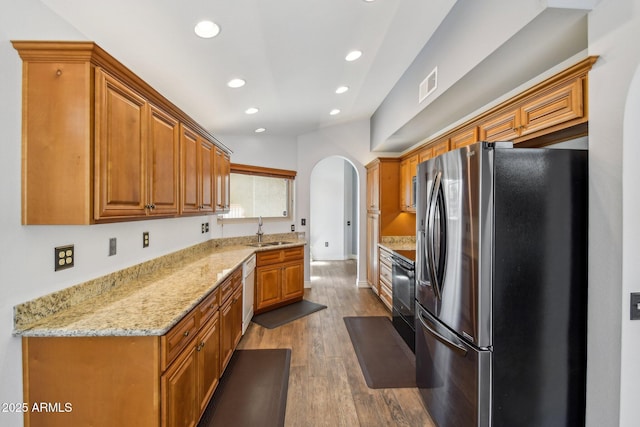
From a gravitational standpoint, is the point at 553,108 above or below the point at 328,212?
above

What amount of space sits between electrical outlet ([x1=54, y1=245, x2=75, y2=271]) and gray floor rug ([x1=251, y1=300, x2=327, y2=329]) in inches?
93.8

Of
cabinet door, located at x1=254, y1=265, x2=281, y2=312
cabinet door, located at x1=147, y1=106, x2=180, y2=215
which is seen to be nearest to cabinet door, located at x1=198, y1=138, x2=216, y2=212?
cabinet door, located at x1=147, y1=106, x2=180, y2=215

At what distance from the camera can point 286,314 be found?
13.0ft

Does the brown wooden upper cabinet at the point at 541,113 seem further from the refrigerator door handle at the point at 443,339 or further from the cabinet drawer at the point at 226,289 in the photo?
the cabinet drawer at the point at 226,289

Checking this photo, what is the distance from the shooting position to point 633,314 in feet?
4.19

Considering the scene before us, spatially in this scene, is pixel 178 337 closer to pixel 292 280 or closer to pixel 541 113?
pixel 541 113

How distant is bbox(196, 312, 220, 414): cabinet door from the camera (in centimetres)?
185

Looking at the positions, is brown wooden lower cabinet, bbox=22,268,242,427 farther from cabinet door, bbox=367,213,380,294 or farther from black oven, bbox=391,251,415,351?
cabinet door, bbox=367,213,380,294

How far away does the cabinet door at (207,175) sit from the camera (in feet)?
9.11

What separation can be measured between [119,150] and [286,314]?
304 centimetres

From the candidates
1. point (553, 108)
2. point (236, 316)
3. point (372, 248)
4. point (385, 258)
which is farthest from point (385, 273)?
point (553, 108)

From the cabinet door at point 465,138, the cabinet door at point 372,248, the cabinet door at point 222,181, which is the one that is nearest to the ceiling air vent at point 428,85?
the cabinet door at point 465,138

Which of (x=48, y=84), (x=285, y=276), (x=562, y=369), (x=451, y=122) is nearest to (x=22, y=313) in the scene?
(x=48, y=84)

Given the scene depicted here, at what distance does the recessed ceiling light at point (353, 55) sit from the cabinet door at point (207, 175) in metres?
1.63
